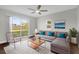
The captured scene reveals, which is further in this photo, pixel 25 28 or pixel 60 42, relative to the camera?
pixel 25 28

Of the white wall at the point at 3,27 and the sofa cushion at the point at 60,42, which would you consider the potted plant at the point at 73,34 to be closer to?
the sofa cushion at the point at 60,42

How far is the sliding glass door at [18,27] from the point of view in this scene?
1.91 metres

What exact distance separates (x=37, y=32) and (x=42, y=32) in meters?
0.14

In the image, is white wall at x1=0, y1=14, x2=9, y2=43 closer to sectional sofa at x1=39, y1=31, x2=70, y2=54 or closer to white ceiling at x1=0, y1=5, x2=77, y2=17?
white ceiling at x1=0, y1=5, x2=77, y2=17

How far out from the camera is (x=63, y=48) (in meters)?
1.83

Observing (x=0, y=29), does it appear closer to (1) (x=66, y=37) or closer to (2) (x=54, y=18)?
(2) (x=54, y=18)

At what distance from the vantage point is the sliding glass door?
1.91 metres

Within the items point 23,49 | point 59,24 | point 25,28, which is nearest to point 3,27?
point 25,28

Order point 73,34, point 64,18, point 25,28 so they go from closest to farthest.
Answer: point 73,34, point 64,18, point 25,28

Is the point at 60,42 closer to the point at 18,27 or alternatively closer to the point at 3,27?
the point at 18,27

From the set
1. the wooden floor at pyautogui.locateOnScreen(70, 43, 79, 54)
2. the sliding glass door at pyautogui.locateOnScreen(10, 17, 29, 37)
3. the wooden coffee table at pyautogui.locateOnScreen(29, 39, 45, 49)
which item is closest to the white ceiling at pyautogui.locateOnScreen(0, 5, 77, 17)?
the sliding glass door at pyautogui.locateOnScreen(10, 17, 29, 37)

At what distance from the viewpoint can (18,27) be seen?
194 cm
